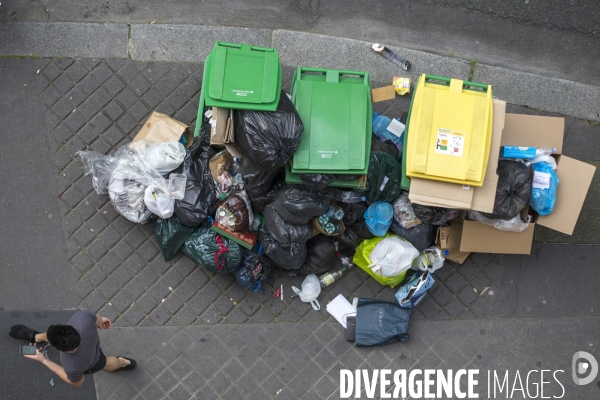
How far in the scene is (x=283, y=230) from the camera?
176 inches

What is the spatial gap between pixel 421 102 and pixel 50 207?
11.3ft

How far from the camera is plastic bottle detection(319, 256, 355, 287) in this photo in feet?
16.0

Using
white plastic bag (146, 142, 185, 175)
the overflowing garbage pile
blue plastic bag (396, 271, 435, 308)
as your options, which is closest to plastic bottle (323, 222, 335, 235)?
the overflowing garbage pile

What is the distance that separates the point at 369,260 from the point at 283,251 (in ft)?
2.56

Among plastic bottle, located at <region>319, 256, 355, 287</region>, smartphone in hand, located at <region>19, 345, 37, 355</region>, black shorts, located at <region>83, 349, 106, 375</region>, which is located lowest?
black shorts, located at <region>83, 349, 106, 375</region>

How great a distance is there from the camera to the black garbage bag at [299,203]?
4328mm

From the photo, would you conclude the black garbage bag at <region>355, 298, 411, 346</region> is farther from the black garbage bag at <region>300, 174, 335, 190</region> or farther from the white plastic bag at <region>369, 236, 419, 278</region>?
the black garbage bag at <region>300, 174, 335, 190</region>

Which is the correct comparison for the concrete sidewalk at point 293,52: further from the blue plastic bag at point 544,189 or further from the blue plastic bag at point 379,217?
the blue plastic bag at point 379,217

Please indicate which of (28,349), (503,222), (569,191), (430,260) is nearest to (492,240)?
(503,222)

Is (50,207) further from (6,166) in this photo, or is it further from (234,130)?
(234,130)

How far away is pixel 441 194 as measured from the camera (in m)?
4.07

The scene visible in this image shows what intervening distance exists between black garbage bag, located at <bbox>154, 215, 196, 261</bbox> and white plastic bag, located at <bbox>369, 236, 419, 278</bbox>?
1664 millimetres

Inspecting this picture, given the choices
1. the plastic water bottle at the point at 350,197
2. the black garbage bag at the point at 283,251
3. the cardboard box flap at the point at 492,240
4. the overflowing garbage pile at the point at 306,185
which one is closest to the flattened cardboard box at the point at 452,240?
the overflowing garbage pile at the point at 306,185

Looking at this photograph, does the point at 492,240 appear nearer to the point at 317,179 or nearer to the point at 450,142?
the point at 450,142
